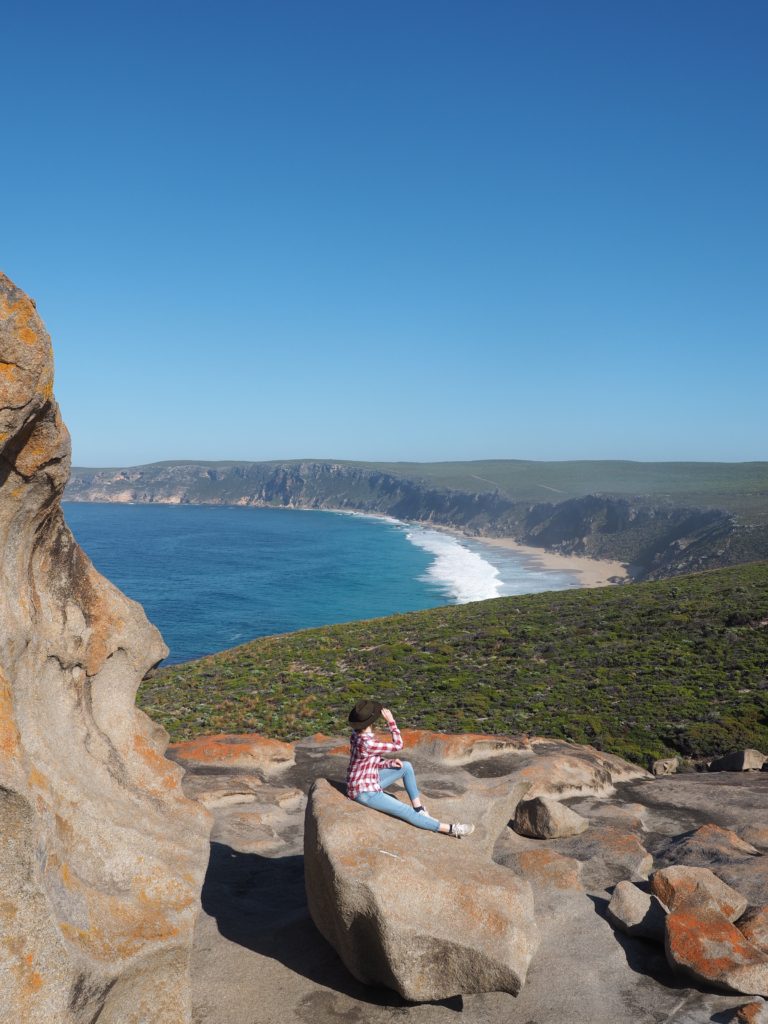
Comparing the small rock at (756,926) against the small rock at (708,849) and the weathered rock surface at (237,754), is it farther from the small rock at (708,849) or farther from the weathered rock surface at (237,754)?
the weathered rock surface at (237,754)

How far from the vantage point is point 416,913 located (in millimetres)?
8969

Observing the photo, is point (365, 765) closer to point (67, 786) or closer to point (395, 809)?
point (395, 809)

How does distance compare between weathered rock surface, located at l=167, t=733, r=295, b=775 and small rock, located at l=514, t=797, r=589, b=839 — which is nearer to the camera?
small rock, located at l=514, t=797, r=589, b=839

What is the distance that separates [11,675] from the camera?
8461mm

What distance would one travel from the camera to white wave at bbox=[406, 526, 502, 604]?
376 ft

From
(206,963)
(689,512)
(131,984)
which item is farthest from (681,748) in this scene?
(689,512)

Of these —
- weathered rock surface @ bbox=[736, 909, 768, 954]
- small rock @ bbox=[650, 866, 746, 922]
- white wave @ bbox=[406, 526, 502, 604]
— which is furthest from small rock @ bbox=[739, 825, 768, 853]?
white wave @ bbox=[406, 526, 502, 604]

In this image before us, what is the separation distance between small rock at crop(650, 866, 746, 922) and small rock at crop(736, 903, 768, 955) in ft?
0.41

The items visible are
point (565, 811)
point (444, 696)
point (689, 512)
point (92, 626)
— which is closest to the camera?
point (92, 626)

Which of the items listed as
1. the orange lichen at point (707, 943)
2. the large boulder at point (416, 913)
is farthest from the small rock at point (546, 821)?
the large boulder at point (416, 913)

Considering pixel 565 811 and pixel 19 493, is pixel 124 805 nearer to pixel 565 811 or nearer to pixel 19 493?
pixel 19 493

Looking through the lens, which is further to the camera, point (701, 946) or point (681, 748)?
point (681, 748)

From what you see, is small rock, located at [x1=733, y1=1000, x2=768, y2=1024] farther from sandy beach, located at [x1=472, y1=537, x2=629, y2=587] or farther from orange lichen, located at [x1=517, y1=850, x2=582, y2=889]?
sandy beach, located at [x1=472, y1=537, x2=629, y2=587]

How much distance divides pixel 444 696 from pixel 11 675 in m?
28.4
